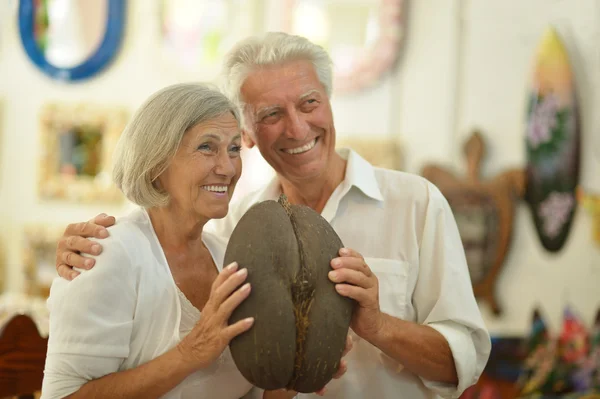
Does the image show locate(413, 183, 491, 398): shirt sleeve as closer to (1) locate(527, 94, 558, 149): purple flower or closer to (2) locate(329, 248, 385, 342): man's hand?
(2) locate(329, 248, 385, 342): man's hand

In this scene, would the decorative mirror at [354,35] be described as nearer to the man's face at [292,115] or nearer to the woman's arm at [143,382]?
the man's face at [292,115]

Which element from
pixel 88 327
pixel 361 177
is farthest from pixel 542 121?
pixel 88 327

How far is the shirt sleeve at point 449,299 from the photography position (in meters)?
1.75

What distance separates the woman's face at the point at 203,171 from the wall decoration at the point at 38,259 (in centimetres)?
350

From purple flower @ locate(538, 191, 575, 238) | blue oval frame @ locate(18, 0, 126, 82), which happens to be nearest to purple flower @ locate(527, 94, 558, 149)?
purple flower @ locate(538, 191, 575, 238)

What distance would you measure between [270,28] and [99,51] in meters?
1.23

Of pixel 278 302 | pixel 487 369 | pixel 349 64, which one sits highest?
pixel 349 64

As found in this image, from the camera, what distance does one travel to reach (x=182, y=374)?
4.58 ft

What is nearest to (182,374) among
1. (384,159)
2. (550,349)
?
(550,349)

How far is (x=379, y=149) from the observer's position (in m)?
4.31

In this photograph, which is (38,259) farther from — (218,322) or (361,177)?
(218,322)

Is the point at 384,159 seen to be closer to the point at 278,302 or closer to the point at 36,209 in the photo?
the point at 36,209

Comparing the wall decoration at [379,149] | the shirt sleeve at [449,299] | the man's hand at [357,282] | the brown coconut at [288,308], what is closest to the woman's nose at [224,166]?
the brown coconut at [288,308]

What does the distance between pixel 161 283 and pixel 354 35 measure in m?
3.11
